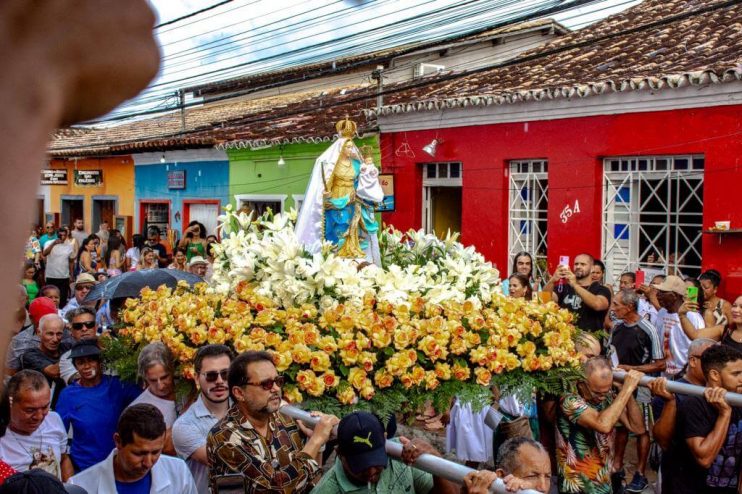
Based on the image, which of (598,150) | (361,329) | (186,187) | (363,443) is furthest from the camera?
(186,187)

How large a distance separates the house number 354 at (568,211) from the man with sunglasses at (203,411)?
8.48m

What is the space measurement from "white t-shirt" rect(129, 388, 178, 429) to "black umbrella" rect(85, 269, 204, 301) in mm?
2552

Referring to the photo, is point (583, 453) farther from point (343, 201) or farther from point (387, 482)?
point (343, 201)

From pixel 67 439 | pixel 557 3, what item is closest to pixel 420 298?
pixel 67 439

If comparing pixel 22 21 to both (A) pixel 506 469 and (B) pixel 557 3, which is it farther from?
(B) pixel 557 3

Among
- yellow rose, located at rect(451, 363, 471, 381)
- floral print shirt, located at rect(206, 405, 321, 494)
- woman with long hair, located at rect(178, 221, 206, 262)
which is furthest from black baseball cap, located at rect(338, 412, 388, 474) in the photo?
woman with long hair, located at rect(178, 221, 206, 262)

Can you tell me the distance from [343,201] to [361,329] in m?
2.73

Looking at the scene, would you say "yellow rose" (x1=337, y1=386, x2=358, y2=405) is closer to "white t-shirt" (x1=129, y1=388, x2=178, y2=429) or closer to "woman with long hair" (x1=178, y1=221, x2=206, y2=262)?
"white t-shirt" (x1=129, y1=388, x2=178, y2=429)

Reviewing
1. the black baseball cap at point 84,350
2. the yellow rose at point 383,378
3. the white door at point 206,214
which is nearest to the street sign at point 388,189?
the white door at point 206,214

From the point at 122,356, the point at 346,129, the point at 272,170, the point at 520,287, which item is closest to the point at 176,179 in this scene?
the point at 272,170

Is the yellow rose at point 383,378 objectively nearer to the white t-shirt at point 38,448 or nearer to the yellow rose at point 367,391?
the yellow rose at point 367,391

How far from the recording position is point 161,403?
4738 millimetres

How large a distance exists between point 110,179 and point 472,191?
13.2 meters

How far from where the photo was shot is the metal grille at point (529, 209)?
1284 centimetres
